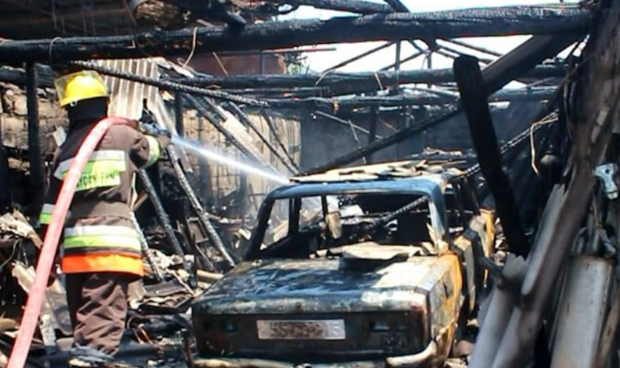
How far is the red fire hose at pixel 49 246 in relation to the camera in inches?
174

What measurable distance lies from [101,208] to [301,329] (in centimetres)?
161

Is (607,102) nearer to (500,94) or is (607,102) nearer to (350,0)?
(350,0)

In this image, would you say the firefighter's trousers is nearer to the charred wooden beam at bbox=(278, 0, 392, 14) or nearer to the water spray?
the charred wooden beam at bbox=(278, 0, 392, 14)

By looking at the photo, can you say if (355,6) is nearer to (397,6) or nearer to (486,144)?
(397,6)

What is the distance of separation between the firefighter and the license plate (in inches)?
38.5

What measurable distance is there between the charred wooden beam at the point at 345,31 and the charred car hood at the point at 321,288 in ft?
5.61

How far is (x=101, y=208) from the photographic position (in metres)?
5.29

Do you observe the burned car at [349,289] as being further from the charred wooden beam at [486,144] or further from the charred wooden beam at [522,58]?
the charred wooden beam at [522,58]

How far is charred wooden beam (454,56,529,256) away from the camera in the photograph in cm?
442

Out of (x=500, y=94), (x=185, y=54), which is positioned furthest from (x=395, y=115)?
(x=185, y=54)

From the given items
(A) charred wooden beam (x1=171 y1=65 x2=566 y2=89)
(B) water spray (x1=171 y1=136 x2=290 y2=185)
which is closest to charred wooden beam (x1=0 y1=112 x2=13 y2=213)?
(A) charred wooden beam (x1=171 y1=65 x2=566 y2=89)

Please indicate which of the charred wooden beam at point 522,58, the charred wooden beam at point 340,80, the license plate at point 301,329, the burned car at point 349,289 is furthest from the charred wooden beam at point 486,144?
the charred wooden beam at point 340,80

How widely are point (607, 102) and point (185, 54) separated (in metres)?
3.26

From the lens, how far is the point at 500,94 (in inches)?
491
